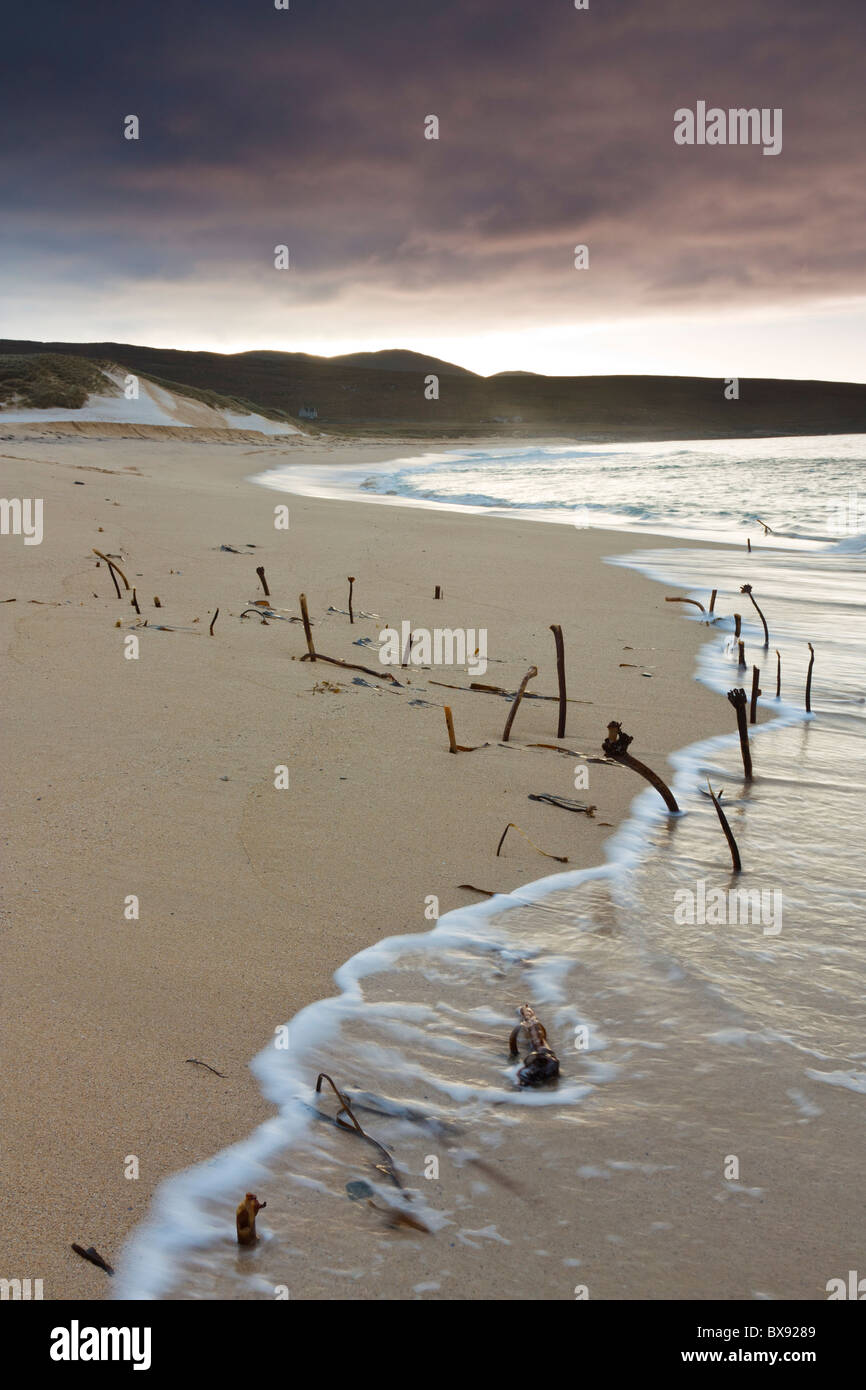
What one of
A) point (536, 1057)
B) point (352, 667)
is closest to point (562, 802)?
point (536, 1057)

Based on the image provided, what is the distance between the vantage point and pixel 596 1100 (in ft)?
6.13

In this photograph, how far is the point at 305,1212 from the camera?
1.57 meters

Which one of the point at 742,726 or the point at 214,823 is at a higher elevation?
the point at 742,726

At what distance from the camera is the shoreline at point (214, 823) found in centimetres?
173

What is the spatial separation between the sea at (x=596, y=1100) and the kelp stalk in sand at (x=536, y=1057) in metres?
0.02

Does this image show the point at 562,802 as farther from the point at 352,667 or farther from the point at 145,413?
the point at 145,413

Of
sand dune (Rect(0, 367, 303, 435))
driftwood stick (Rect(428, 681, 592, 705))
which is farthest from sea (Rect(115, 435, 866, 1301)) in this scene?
sand dune (Rect(0, 367, 303, 435))

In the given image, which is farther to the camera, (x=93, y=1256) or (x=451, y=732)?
(x=451, y=732)

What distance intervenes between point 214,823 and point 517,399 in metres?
107

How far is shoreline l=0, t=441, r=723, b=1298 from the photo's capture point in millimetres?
1727

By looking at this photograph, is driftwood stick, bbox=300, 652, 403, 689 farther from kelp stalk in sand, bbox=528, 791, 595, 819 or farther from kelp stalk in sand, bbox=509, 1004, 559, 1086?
kelp stalk in sand, bbox=509, 1004, 559, 1086

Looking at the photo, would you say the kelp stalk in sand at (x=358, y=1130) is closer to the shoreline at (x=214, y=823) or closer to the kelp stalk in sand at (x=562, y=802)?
the shoreline at (x=214, y=823)

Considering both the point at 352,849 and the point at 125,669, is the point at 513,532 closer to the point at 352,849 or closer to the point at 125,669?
the point at 125,669

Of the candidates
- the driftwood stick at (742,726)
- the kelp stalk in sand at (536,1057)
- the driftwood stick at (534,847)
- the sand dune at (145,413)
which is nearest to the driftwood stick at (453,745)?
the driftwood stick at (534,847)
